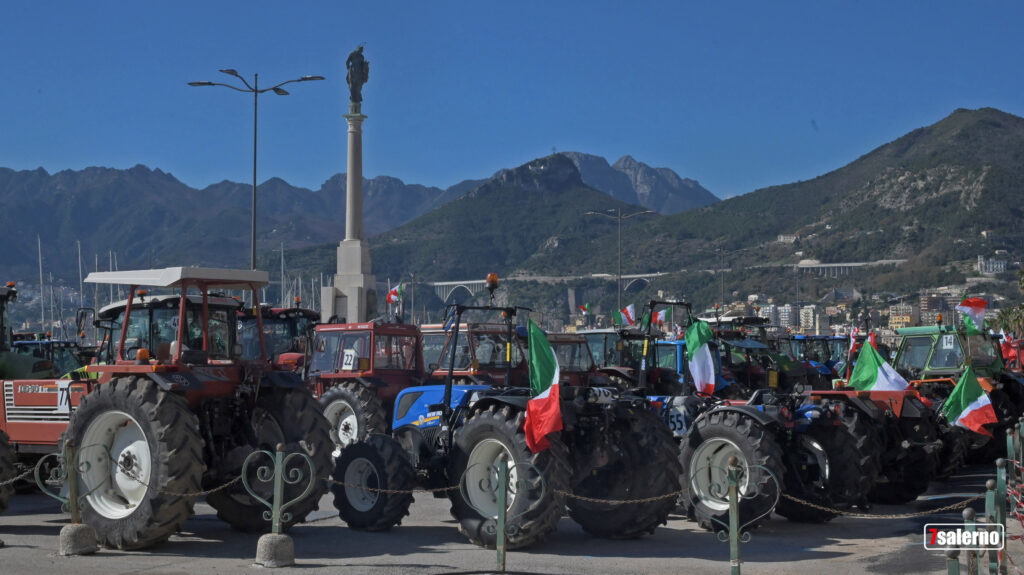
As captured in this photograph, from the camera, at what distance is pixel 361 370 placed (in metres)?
18.8

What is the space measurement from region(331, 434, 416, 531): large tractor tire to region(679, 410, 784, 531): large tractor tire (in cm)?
289

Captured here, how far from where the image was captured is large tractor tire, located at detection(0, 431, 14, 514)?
11087mm

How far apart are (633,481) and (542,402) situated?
1691mm

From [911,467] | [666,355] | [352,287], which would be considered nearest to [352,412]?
[666,355]

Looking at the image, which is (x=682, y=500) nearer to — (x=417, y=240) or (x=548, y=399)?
(x=548, y=399)

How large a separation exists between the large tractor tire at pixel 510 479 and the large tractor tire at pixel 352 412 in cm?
671

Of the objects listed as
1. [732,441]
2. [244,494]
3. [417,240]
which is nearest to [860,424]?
[732,441]

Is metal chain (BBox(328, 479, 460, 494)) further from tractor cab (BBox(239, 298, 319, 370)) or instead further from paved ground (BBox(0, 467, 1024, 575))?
tractor cab (BBox(239, 298, 319, 370))

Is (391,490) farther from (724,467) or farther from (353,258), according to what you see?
(353,258)

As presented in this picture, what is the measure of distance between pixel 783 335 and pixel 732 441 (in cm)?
1757

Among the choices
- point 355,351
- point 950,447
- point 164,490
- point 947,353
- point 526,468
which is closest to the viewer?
point 164,490

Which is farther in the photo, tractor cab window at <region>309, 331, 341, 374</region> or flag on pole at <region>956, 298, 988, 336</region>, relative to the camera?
tractor cab window at <region>309, 331, 341, 374</region>

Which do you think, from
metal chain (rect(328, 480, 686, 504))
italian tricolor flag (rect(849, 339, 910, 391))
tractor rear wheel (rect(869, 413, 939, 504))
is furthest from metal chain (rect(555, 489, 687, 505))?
tractor rear wheel (rect(869, 413, 939, 504))

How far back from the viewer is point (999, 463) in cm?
823
